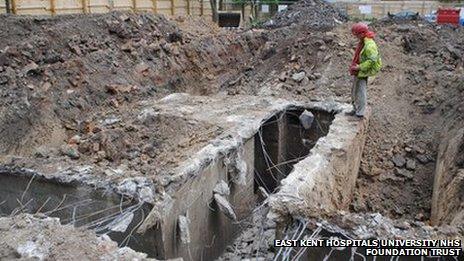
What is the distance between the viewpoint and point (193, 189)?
543cm

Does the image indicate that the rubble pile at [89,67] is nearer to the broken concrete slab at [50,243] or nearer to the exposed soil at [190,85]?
the exposed soil at [190,85]

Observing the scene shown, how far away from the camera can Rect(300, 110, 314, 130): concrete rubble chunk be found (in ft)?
25.4

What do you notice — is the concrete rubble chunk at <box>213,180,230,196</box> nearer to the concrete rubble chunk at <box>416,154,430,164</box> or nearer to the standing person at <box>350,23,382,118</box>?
the standing person at <box>350,23,382,118</box>

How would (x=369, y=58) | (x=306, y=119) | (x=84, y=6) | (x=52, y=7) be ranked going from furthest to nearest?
(x=84, y=6) → (x=52, y=7) → (x=306, y=119) → (x=369, y=58)

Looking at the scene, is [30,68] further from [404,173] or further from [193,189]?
[404,173]

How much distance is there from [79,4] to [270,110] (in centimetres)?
1064

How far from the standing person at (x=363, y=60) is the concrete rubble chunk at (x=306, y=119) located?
104cm

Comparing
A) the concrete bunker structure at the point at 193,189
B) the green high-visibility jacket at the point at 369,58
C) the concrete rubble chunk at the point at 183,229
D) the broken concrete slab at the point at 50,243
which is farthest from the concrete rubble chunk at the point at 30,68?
the green high-visibility jacket at the point at 369,58

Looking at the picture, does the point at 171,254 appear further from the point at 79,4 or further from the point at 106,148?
the point at 79,4

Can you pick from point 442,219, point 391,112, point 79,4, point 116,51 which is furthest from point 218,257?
point 79,4

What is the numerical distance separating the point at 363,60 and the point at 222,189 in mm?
2963

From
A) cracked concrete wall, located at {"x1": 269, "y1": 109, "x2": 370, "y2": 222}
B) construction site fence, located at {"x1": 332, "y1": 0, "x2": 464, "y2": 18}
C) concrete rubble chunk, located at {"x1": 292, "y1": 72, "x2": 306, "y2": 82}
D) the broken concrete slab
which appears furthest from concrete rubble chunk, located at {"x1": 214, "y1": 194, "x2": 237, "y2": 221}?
construction site fence, located at {"x1": 332, "y1": 0, "x2": 464, "y2": 18}

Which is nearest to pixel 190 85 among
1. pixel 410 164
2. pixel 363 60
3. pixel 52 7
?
pixel 363 60

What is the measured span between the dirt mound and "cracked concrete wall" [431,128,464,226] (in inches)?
397
